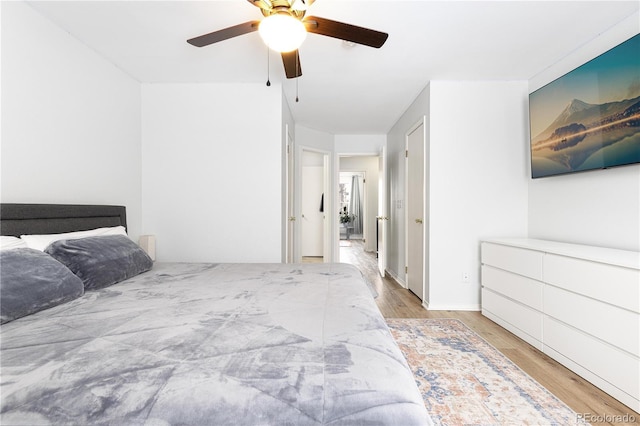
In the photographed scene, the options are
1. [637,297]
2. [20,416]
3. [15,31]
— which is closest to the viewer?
[20,416]

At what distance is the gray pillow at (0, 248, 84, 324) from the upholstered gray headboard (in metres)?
0.56

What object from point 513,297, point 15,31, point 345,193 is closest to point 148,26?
point 15,31

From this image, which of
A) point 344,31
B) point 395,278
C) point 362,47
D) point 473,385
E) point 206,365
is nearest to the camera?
point 206,365

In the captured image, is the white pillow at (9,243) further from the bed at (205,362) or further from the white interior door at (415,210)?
the white interior door at (415,210)

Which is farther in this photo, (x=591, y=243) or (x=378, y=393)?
(x=591, y=243)

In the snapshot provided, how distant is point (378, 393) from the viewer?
27.5 inches

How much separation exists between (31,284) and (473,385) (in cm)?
235

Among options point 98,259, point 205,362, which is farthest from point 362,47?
point 205,362

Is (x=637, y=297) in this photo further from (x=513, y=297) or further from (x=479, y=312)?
(x=479, y=312)

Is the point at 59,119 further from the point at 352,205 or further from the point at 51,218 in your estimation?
the point at 352,205

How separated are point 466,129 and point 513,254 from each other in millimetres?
1411

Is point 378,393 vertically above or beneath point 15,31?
beneath

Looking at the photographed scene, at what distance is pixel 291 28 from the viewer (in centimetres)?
151

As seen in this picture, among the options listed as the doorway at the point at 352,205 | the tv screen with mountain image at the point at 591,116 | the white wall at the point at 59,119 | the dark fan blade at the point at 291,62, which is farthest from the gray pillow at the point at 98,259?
the doorway at the point at 352,205
